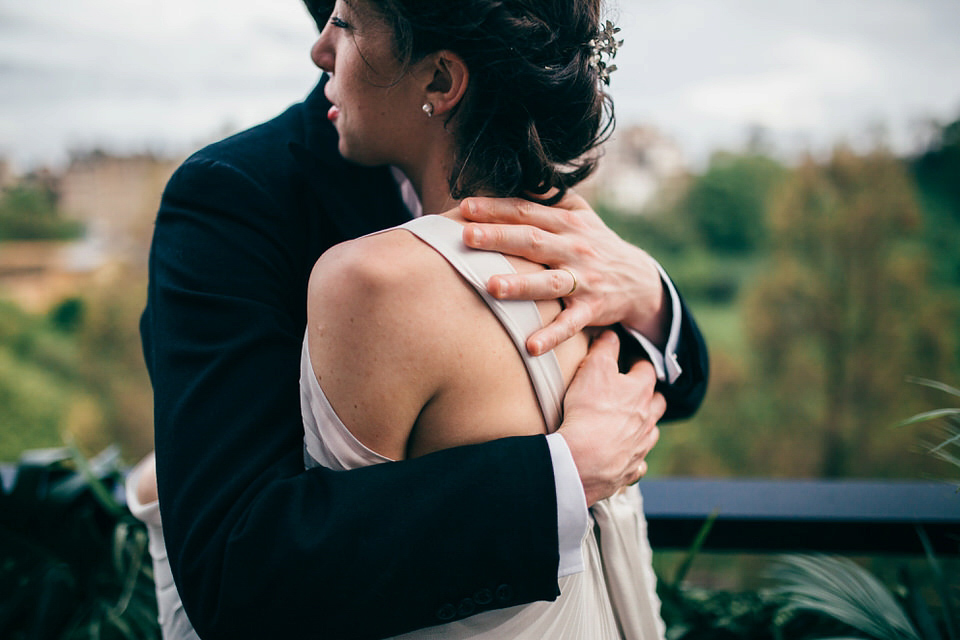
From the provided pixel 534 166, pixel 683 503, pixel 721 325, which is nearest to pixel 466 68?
pixel 534 166

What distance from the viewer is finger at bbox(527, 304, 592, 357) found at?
91 centimetres

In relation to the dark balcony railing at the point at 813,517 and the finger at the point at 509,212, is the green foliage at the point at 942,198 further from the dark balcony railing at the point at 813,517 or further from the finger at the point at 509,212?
the finger at the point at 509,212

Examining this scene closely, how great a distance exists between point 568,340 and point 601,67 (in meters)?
0.48

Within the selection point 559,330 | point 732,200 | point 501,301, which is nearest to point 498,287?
point 501,301

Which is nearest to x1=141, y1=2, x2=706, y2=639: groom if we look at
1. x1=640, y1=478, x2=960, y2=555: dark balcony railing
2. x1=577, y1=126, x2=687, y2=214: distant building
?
x1=640, y1=478, x2=960, y2=555: dark balcony railing

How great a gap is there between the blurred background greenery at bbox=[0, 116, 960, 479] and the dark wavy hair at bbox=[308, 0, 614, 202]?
6.98 meters

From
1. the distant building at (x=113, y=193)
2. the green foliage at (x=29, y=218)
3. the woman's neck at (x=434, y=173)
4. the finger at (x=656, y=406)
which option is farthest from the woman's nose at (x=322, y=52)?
the green foliage at (x=29, y=218)

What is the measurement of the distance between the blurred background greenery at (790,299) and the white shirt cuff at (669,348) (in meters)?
Result: 6.71

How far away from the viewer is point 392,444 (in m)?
0.88

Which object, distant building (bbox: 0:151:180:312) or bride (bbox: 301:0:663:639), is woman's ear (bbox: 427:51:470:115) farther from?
distant building (bbox: 0:151:180:312)

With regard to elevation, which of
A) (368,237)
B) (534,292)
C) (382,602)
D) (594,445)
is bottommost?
(382,602)

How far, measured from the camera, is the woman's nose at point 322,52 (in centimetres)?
108

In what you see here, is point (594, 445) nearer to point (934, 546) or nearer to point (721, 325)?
point (934, 546)

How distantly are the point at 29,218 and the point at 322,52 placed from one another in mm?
10922
